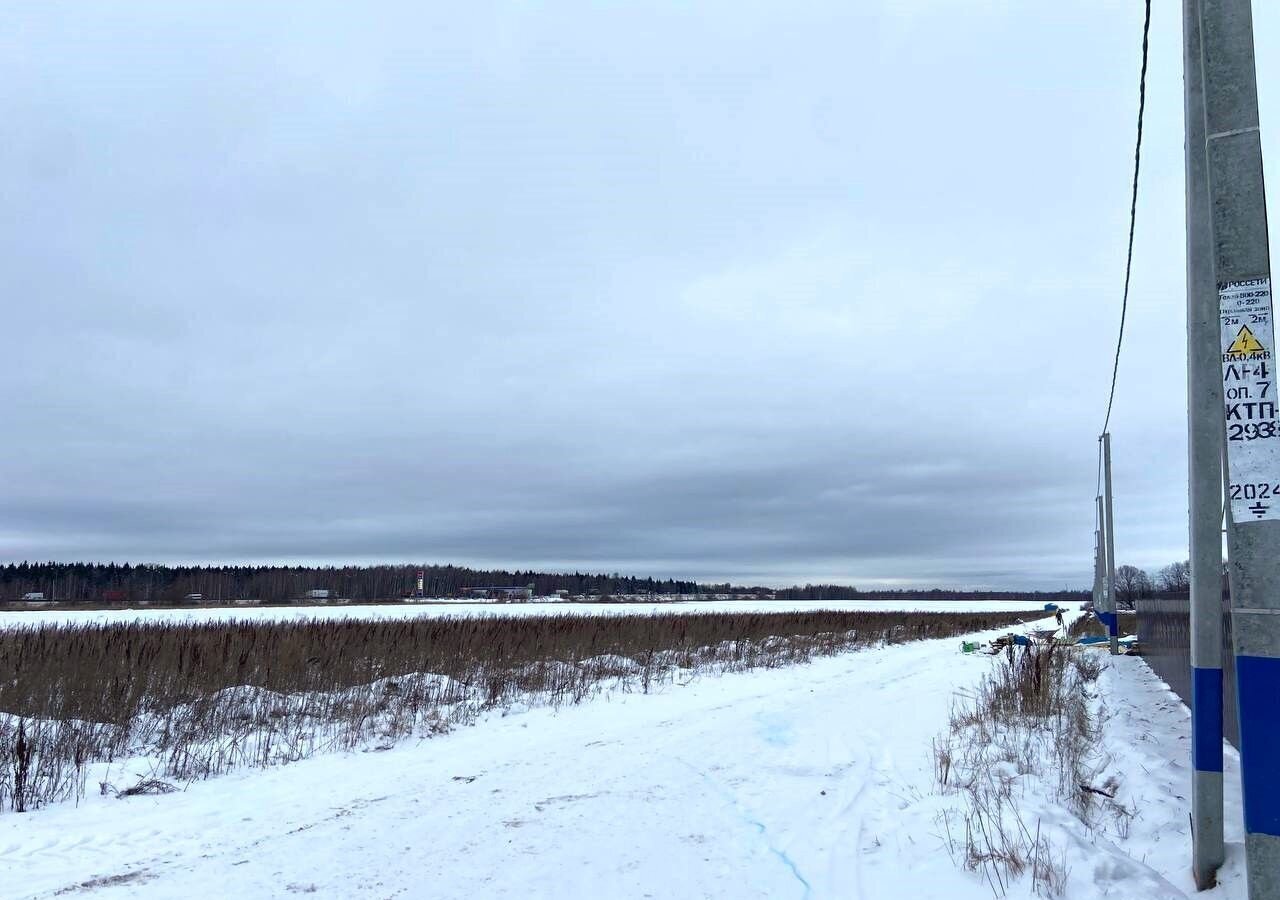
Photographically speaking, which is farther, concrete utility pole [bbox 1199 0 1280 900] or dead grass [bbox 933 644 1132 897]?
dead grass [bbox 933 644 1132 897]

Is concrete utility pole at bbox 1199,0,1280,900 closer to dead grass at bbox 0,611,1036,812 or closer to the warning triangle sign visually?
the warning triangle sign

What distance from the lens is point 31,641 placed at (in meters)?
15.1

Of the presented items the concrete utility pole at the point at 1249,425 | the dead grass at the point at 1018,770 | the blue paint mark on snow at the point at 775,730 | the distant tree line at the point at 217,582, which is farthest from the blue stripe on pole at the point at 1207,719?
the distant tree line at the point at 217,582

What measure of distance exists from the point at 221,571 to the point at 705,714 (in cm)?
14940

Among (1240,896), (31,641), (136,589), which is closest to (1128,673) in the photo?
(1240,896)

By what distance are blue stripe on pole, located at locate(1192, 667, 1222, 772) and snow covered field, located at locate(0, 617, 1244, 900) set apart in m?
0.60

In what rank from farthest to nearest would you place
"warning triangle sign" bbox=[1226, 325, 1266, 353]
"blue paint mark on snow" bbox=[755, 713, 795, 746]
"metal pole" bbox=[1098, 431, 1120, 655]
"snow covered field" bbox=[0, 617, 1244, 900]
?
1. "metal pole" bbox=[1098, 431, 1120, 655]
2. "blue paint mark on snow" bbox=[755, 713, 795, 746]
3. "snow covered field" bbox=[0, 617, 1244, 900]
4. "warning triangle sign" bbox=[1226, 325, 1266, 353]

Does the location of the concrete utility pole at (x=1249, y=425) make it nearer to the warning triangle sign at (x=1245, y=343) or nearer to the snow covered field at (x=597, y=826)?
the warning triangle sign at (x=1245, y=343)

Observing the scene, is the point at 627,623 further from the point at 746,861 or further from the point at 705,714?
the point at 746,861

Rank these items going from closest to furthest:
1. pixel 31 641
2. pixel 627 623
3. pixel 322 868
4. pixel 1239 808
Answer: pixel 322 868
pixel 1239 808
pixel 31 641
pixel 627 623

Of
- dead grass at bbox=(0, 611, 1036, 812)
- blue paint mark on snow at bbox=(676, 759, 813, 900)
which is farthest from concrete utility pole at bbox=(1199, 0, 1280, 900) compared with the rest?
dead grass at bbox=(0, 611, 1036, 812)

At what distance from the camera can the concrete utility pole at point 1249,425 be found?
3668mm

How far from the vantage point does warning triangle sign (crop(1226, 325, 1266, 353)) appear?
3785 mm

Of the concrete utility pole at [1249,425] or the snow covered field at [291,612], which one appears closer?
the concrete utility pole at [1249,425]
